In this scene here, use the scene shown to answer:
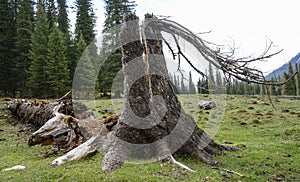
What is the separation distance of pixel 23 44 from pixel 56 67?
954cm

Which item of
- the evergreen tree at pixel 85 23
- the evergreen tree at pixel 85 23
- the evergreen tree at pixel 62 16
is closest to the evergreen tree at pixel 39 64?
the evergreen tree at pixel 85 23

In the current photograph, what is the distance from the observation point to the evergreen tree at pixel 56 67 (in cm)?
3553

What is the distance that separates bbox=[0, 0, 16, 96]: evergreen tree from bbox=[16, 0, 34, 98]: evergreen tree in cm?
102

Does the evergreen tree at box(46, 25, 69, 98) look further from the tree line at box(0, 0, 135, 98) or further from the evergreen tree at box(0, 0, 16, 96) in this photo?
the evergreen tree at box(0, 0, 16, 96)

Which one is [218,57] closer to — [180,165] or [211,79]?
[211,79]

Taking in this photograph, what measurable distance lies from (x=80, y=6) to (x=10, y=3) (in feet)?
39.7

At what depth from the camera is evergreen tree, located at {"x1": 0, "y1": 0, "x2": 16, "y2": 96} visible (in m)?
39.7

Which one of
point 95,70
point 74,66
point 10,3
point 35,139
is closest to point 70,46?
point 74,66

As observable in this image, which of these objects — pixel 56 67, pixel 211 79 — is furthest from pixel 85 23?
pixel 211 79

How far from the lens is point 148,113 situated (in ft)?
24.1

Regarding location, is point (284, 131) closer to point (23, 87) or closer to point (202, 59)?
point (202, 59)

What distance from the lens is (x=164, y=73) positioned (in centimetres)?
796

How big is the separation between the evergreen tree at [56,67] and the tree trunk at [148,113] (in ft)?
99.2

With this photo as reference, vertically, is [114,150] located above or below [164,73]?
below
